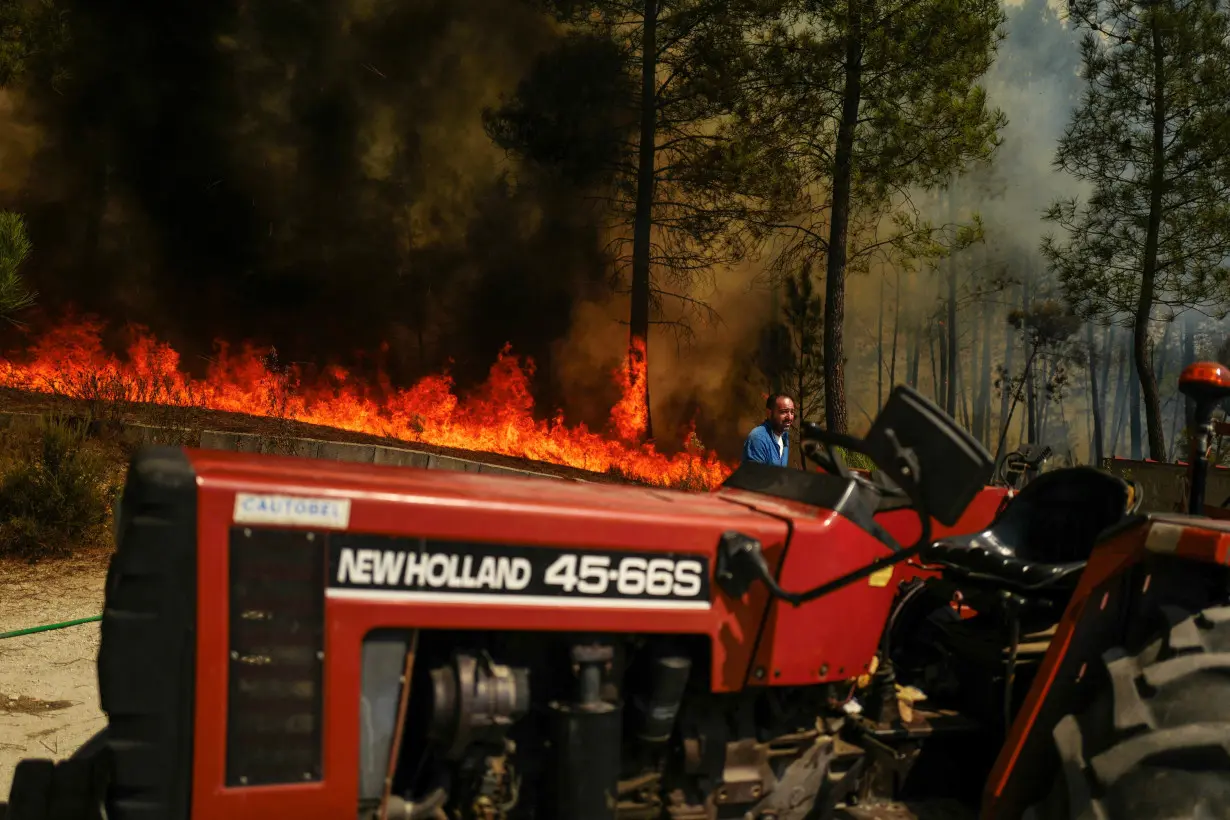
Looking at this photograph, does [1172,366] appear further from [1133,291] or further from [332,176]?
[332,176]

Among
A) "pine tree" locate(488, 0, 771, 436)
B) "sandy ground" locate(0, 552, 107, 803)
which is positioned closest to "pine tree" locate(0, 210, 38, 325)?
"sandy ground" locate(0, 552, 107, 803)

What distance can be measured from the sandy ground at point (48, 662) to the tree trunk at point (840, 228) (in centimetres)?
1076

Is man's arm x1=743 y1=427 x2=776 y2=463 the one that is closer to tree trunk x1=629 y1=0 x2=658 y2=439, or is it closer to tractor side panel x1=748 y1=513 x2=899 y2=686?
tractor side panel x1=748 y1=513 x2=899 y2=686

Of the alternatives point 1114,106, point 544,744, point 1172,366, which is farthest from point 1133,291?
point 1172,366

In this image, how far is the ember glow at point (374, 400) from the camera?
15.7 m

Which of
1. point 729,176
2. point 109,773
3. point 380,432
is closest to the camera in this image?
point 109,773

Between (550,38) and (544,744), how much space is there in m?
22.1

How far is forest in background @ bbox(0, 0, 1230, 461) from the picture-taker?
650 inches

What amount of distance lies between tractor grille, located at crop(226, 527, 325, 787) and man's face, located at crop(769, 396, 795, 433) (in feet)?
18.6

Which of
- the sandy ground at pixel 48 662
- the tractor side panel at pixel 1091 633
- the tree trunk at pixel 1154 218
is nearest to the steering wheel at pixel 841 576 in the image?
the tractor side panel at pixel 1091 633

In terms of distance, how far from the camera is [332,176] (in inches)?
869

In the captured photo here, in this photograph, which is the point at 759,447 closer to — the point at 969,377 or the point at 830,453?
the point at 830,453

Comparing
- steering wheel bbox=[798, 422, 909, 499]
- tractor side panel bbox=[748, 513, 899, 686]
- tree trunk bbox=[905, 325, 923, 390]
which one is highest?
tree trunk bbox=[905, 325, 923, 390]

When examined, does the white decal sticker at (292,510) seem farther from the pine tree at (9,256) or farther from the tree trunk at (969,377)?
the tree trunk at (969,377)
